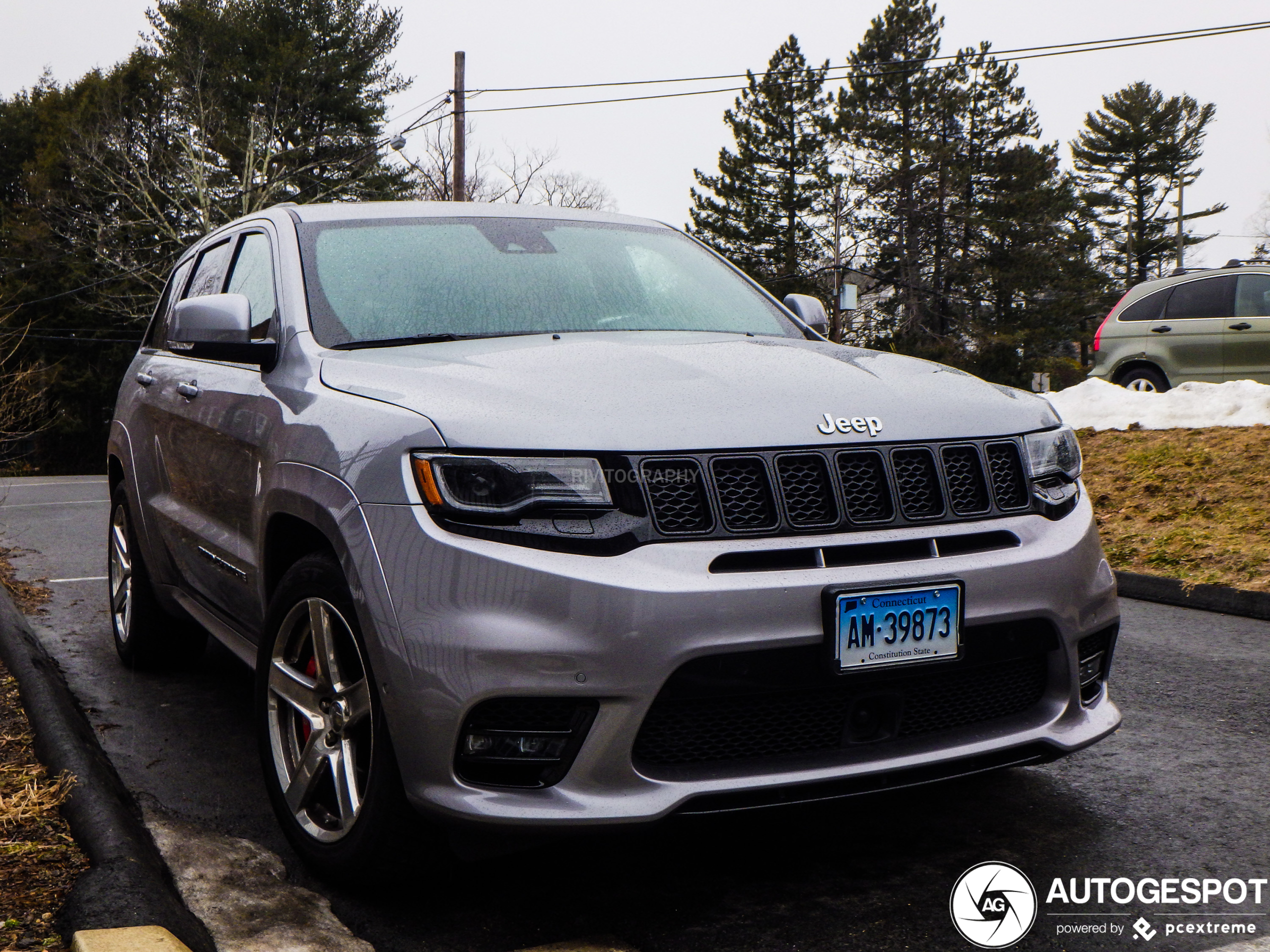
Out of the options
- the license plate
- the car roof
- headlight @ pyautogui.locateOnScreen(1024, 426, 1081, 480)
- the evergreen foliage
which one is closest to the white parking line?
the car roof

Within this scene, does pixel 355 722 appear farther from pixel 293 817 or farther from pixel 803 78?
pixel 803 78

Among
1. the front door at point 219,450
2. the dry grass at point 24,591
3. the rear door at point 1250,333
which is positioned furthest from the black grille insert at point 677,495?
the rear door at point 1250,333

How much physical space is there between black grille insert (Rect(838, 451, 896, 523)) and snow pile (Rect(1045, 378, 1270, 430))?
900 centimetres

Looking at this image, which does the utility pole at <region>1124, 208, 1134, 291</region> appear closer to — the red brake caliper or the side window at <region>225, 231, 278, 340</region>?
the side window at <region>225, 231, 278, 340</region>

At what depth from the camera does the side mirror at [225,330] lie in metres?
3.47

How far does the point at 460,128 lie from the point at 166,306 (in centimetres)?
2495

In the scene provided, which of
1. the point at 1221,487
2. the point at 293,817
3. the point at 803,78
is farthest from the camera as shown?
the point at 803,78

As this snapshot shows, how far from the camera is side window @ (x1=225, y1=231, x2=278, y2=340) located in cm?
388

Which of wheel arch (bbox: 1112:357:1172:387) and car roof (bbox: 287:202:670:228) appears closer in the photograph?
car roof (bbox: 287:202:670:228)

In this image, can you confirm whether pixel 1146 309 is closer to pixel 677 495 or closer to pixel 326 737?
pixel 677 495

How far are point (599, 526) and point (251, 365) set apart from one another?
172 centimetres

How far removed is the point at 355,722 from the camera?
111 inches

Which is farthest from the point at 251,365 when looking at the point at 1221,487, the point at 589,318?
the point at 1221,487

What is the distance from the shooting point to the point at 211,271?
4883mm
